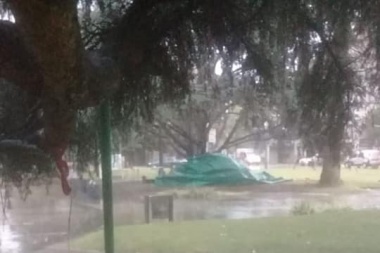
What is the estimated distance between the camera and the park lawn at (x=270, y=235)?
6.55 metres

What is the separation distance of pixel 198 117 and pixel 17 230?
146cm

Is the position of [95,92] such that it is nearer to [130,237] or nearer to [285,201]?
[130,237]

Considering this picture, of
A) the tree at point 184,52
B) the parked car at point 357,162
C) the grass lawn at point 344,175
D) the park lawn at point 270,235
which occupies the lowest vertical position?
the park lawn at point 270,235

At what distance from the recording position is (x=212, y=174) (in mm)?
6301

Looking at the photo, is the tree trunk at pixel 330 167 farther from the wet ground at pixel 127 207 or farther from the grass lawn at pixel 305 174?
the wet ground at pixel 127 207

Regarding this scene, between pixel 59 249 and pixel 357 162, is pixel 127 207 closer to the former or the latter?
pixel 59 249

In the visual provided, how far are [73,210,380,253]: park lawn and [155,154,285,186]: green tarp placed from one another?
1.43 ft

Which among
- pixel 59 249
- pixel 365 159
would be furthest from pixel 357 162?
pixel 59 249

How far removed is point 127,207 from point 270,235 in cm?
153

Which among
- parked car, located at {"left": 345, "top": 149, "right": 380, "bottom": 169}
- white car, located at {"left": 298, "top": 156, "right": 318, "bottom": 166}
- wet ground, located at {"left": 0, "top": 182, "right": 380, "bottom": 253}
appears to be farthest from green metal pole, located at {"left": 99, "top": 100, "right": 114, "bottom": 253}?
parked car, located at {"left": 345, "top": 149, "right": 380, "bottom": 169}

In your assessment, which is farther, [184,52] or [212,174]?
[212,174]

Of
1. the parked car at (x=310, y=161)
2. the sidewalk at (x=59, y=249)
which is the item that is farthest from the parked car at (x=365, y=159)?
the sidewalk at (x=59, y=249)

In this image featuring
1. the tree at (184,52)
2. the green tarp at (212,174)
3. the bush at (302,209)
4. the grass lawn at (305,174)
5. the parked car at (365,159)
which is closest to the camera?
the tree at (184,52)

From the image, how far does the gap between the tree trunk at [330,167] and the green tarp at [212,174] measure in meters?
0.47
